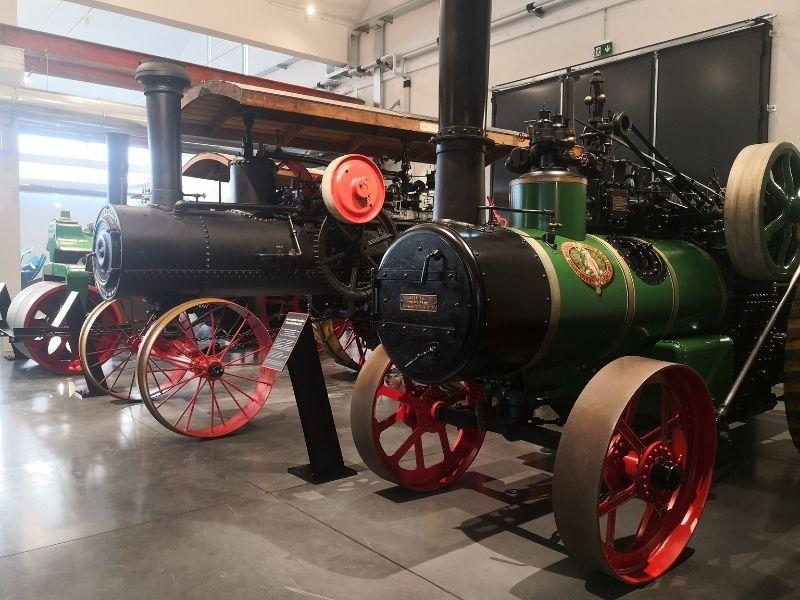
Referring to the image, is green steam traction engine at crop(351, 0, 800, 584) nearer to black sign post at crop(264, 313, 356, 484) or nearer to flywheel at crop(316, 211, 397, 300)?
black sign post at crop(264, 313, 356, 484)

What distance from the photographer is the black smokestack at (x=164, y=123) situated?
4.84 meters

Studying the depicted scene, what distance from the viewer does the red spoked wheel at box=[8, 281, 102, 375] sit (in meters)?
7.16

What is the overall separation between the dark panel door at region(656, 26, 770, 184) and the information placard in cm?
503

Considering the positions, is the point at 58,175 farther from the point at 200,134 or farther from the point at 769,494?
the point at 769,494

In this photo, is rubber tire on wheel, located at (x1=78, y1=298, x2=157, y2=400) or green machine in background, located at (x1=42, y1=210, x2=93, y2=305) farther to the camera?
green machine in background, located at (x1=42, y1=210, x2=93, y2=305)

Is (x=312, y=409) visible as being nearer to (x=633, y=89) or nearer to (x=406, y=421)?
(x=406, y=421)

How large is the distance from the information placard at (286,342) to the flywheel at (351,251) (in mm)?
1795

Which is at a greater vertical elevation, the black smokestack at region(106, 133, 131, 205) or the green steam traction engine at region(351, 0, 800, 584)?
the black smokestack at region(106, 133, 131, 205)

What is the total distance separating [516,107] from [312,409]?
20.7 feet

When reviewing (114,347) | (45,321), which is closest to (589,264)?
(114,347)

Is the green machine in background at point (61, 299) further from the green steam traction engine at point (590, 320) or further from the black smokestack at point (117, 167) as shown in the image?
the green steam traction engine at point (590, 320)

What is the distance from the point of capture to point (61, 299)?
7777 millimetres

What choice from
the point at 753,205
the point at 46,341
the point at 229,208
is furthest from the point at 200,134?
the point at 753,205

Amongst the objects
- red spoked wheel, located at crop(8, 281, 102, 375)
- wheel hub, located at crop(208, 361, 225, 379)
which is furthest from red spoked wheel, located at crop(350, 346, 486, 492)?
red spoked wheel, located at crop(8, 281, 102, 375)
